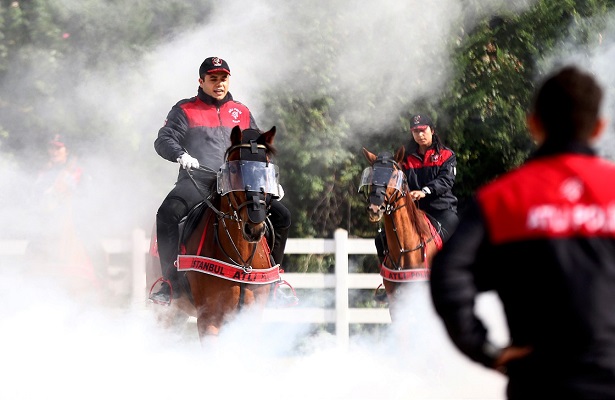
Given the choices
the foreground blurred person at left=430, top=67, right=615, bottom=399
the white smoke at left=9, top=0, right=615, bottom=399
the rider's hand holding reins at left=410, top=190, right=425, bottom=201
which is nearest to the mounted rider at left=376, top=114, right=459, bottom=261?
the rider's hand holding reins at left=410, top=190, right=425, bottom=201

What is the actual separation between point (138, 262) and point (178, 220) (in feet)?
16.3

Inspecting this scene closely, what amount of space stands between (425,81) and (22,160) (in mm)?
5177

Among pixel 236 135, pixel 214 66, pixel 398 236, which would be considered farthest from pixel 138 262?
pixel 236 135

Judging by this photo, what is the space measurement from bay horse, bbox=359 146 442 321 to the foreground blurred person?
600cm

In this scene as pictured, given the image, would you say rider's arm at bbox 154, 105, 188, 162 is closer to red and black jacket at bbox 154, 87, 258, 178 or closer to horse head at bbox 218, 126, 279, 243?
red and black jacket at bbox 154, 87, 258, 178

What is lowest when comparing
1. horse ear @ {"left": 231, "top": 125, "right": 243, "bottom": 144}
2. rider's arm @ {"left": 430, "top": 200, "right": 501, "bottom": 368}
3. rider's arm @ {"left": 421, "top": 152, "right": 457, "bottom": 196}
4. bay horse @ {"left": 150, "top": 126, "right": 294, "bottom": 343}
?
rider's arm @ {"left": 430, "top": 200, "right": 501, "bottom": 368}

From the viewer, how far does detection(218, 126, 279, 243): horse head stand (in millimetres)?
7148

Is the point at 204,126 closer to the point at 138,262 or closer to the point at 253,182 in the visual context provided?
the point at 253,182

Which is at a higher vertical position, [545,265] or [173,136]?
[173,136]

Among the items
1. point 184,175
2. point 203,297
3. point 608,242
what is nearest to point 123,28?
point 184,175

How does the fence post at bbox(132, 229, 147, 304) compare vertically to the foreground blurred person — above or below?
above

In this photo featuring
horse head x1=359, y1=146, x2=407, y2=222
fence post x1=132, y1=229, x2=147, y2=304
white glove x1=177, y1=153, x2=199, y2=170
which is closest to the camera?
white glove x1=177, y1=153, x2=199, y2=170

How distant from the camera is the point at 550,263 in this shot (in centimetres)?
264

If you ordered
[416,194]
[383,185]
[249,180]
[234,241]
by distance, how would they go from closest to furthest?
[249,180] < [234,241] < [383,185] < [416,194]
